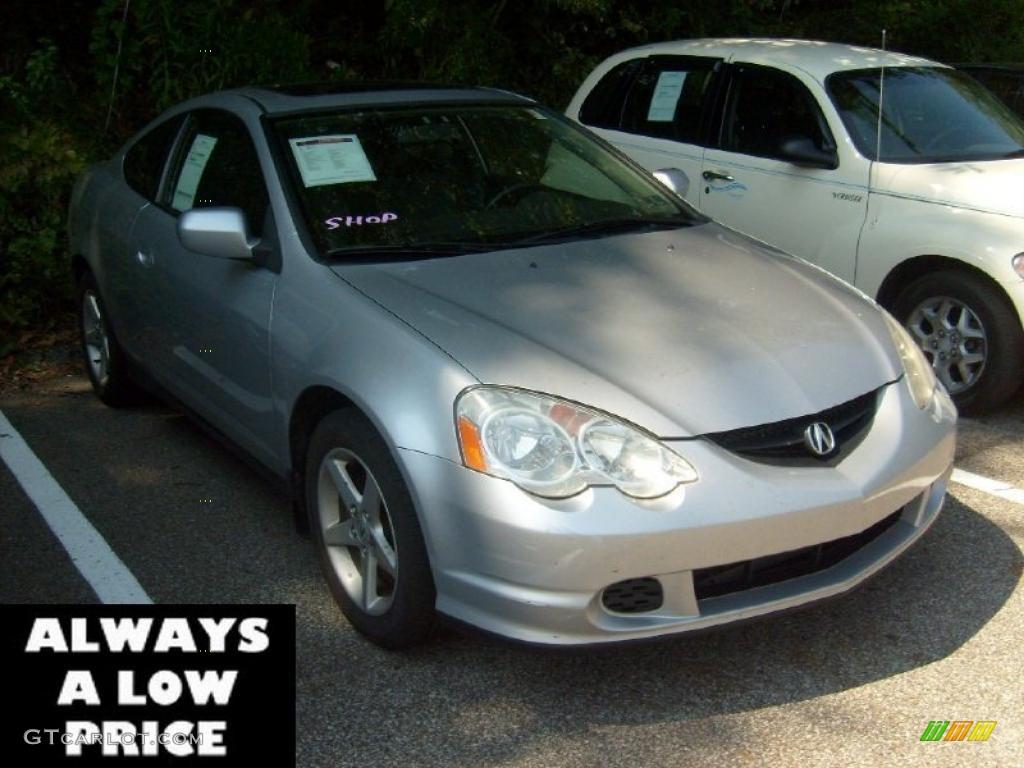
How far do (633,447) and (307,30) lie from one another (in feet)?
23.4

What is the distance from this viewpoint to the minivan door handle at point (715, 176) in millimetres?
6742

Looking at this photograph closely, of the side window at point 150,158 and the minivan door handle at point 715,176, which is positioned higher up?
the side window at point 150,158

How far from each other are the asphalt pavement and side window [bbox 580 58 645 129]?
3.41 meters

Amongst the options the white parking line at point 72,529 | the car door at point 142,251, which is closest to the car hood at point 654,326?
the white parking line at point 72,529

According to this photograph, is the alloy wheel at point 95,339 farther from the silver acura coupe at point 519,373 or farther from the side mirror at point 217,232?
the side mirror at point 217,232

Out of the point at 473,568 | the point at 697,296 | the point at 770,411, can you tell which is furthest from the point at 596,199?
the point at 473,568

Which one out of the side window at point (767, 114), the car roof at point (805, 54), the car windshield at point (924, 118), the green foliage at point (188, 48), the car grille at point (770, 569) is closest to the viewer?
the car grille at point (770, 569)

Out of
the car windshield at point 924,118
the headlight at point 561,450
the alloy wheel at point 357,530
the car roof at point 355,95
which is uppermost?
the car roof at point 355,95

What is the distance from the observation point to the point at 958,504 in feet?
15.7

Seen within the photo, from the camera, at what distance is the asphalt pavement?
3314 mm

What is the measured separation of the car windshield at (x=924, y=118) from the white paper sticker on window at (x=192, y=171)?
2.98 metres

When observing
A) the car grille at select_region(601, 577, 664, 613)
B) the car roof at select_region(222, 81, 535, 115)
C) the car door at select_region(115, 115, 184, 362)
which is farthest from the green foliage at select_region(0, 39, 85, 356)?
the car grille at select_region(601, 577, 664, 613)

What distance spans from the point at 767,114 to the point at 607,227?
2420mm

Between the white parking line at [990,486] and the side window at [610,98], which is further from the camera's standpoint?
the side window at [610,98]
